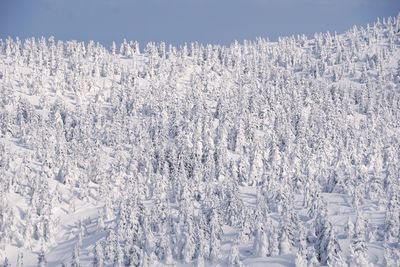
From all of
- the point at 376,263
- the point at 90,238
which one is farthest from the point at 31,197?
the point at 376,263

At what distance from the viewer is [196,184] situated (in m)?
132

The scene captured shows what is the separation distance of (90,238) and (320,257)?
4768 centimetres

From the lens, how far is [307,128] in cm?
17012

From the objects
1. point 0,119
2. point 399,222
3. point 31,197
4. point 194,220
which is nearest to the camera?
point 399,222

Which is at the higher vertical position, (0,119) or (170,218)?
(0,119)

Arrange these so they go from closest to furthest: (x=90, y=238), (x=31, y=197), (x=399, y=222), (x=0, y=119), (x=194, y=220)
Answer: (x=399, y=222) < (x=194, y=220) < (x=90, y=238) < (x=31, y=197) < (x=0, y=119)

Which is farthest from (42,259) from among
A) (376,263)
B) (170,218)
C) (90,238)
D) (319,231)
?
(376,263)

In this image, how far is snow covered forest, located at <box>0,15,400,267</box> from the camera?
94500 mm

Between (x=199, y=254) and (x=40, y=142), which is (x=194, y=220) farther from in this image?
(x=40, y=142)

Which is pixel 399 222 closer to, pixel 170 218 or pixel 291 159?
pixel 170 218

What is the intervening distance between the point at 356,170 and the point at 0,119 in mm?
100096

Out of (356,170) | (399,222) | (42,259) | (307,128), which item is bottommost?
(42,259)

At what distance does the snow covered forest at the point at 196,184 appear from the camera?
310ft

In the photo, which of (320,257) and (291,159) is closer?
(320,257)
